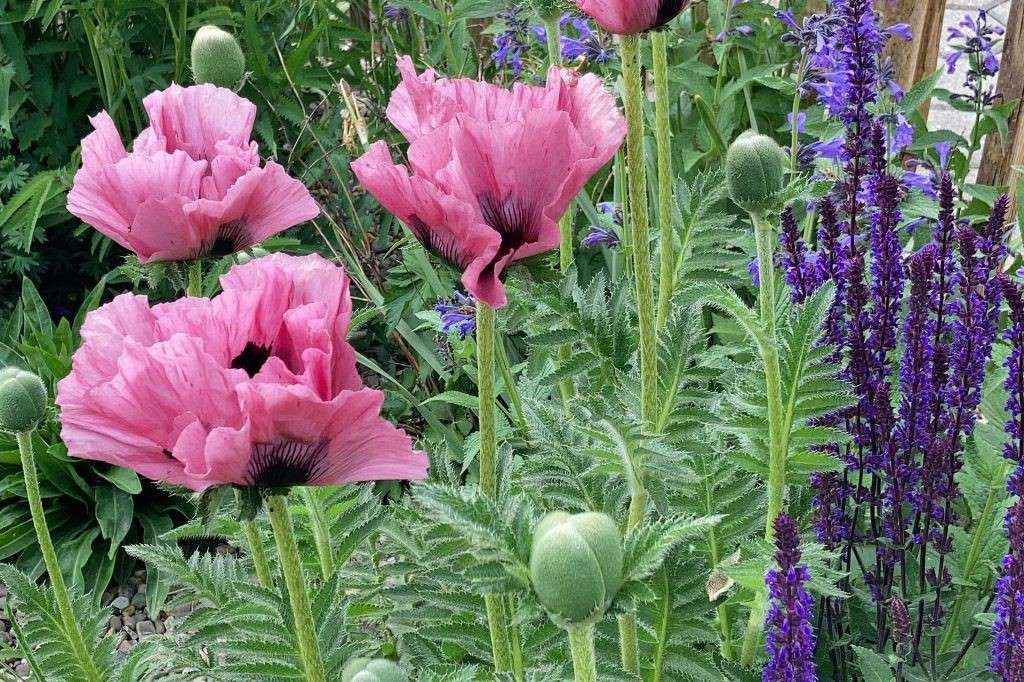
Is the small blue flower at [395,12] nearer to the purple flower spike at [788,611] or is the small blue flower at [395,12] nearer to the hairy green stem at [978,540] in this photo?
the hairy green stem at [978,540]

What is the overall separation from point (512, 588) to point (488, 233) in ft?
0.77

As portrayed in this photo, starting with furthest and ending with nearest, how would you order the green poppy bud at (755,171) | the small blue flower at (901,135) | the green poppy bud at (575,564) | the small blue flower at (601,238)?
the small blue flower at (901,135), the small blue flower at (601,238), the green poppy bud at (755,171), the green poppy bud at (575,564)

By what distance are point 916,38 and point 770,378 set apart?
246cm

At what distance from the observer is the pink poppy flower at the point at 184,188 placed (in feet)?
3.39

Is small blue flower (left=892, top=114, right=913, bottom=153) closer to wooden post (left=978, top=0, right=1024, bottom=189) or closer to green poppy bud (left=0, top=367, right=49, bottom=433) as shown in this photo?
wooden post (left=978, top=0, right=1024, bottom=189)

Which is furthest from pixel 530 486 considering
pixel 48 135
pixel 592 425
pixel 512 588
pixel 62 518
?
pixel 48 135

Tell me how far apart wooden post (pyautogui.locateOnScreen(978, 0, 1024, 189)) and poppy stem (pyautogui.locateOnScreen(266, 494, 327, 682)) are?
8.65 ft

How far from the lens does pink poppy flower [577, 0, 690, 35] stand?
37.9 inches

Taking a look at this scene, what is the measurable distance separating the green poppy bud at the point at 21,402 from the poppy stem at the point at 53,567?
0.01 metres

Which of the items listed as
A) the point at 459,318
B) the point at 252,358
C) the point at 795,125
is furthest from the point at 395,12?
the point at 252,358

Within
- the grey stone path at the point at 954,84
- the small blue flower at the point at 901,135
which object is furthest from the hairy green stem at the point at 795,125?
the grey stone path at the point at 954,84

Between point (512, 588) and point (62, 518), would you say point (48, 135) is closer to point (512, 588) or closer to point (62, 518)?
point (62, 518)

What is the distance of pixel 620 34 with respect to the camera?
987 mm

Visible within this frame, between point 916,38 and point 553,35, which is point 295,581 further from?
point 916,38
